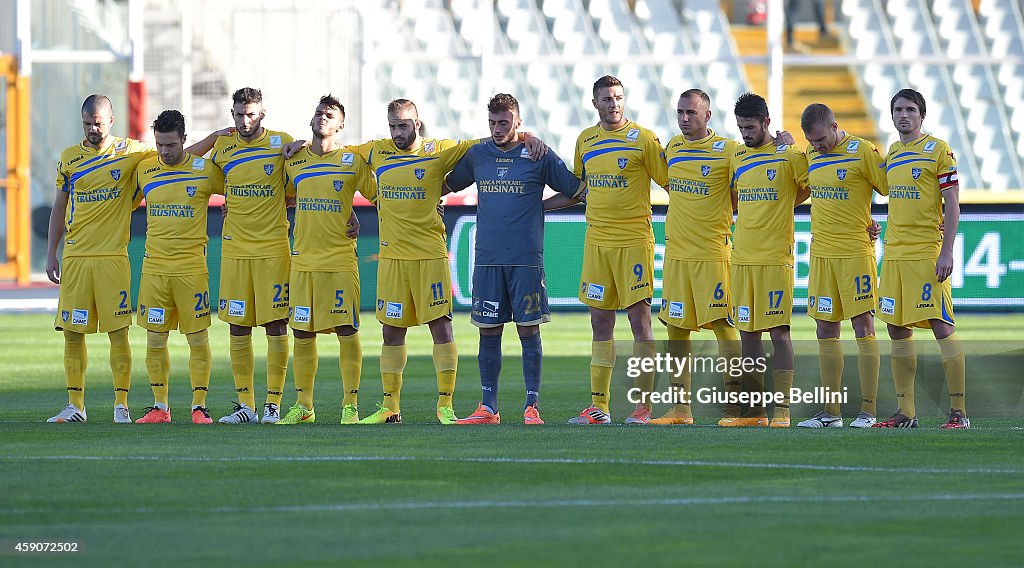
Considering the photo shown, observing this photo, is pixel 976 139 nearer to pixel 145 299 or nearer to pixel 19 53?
pixel 19 53

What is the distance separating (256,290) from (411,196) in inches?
41.7

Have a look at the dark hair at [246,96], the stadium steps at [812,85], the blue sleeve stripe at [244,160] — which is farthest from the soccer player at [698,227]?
the stadium steps at [812,85]

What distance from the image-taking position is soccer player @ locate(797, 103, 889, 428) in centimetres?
941

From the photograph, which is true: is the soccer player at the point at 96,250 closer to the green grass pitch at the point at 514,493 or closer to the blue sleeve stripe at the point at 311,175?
the green grass pitch at the point at 514,493

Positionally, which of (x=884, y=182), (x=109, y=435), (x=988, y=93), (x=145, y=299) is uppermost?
(x=988, y=93)

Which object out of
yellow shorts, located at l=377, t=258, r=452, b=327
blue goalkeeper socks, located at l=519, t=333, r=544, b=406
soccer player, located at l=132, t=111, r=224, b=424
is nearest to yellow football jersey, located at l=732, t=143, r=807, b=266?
blue goalkeeper socks, located at l=519, t=333, r=544, b=406

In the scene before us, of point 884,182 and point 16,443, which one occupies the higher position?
point 884,182

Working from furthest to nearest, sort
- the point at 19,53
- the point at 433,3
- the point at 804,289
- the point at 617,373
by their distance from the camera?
the point at 433,3 < the point at 19,53 < the point at 804,289 < the point at 617,373

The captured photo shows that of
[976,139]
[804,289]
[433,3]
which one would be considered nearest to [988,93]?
[976,139]

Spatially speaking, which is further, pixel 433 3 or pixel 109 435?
pixel 433 3

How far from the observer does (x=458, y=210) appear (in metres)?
18.3

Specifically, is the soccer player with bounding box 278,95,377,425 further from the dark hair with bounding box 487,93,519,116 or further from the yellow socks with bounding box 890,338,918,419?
the yellow socks with bounding box 890,338,918,419

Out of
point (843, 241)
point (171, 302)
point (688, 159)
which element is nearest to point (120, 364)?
point (171, 302)

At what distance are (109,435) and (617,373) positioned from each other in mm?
3068
